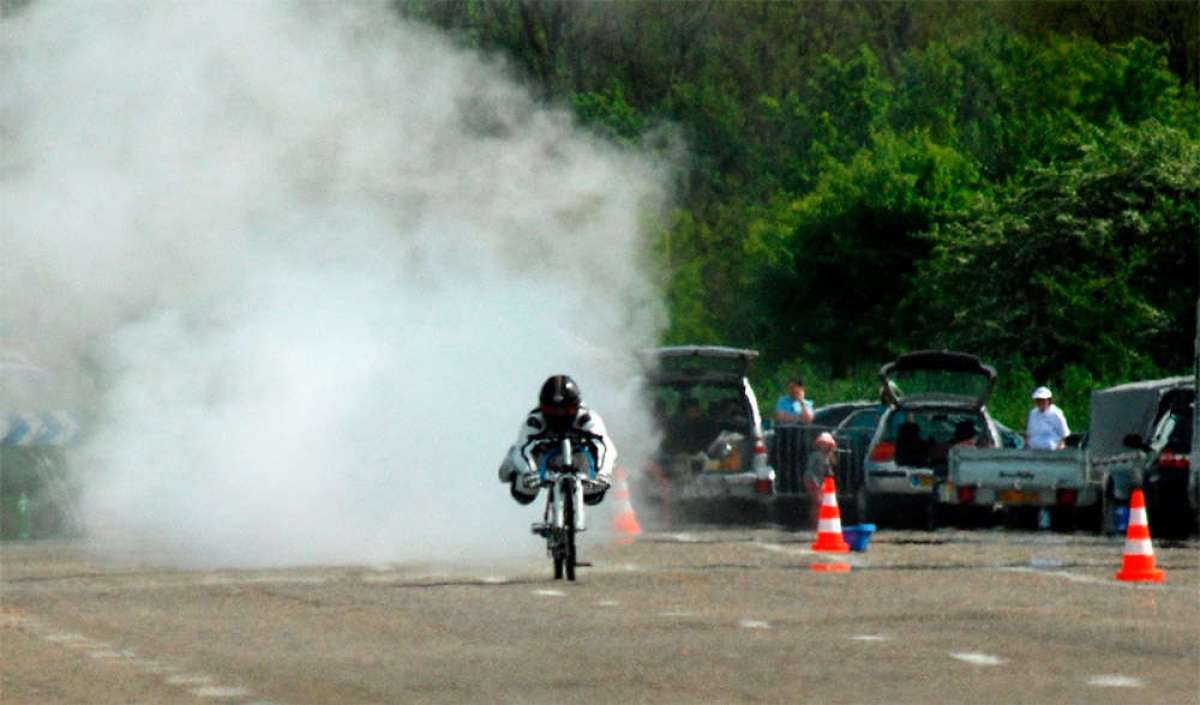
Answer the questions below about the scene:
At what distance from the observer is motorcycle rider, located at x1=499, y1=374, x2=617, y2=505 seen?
78.8 ft

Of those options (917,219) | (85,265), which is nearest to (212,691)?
(85,265)

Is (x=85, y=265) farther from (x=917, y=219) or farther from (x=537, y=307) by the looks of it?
(x=917, y=219)

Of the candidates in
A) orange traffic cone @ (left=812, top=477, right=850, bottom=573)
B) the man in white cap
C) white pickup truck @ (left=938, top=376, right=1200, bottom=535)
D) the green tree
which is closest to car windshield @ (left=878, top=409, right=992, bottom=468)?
the man in white cap

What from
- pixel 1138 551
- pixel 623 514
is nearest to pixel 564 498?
pixel 1138 551

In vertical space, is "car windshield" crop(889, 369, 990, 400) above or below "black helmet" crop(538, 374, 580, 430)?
above

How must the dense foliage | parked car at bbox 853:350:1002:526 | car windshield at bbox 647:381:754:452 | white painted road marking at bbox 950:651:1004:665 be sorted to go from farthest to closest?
the dense foliage → car windshield at bbox 647:381:754:452 → parked car at bbox 853:350:1002:526 → white painted road marking at bbox 950:651:1004:665

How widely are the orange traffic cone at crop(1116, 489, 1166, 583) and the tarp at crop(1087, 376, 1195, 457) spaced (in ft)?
31.5

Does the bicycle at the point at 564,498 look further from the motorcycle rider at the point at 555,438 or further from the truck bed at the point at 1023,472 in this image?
the truck bed at the point at 1023,472

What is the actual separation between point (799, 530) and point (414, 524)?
4.55 m

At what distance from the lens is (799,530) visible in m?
32.6

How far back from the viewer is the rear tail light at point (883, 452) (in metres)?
34.3

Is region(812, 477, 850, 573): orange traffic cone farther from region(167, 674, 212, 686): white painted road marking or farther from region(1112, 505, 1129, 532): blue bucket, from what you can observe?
region(167, 674, 212, 686): white painted road marking

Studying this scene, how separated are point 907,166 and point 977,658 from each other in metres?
62.7

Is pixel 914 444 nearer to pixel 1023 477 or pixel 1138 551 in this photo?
pixel 1023 477
